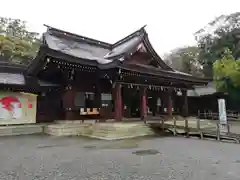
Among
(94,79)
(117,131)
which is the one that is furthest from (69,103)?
(117,131)

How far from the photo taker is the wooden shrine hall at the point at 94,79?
48.9ft

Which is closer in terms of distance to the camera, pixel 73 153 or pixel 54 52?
pixel 73 153

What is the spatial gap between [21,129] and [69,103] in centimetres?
345

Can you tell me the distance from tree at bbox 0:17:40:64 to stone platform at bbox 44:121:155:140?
67.0 ft

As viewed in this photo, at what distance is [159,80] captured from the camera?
17781 mm

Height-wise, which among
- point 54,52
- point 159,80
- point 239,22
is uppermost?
point 239,22

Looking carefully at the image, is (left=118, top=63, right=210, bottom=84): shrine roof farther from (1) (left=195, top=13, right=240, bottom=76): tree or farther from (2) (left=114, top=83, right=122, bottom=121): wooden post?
(1) (left=195, top=13, right=240, bottom=76): tree

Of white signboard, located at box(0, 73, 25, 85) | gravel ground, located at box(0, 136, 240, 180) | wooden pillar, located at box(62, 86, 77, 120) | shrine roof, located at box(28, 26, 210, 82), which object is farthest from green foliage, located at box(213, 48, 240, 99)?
white signboard, located at box(0, 73, 25, 85)

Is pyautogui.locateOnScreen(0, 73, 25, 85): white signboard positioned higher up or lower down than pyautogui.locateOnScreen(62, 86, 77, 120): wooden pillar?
higher up

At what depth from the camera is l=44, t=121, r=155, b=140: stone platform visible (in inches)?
509

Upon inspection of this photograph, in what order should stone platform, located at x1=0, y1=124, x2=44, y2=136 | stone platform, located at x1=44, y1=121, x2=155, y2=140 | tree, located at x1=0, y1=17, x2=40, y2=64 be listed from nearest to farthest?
stone platform, located at x1=44, y1=121, x2=155, y2=140 → stone platform, located at x1=0, y1=124, x2=44, y2=136 → tree, located at x1=0, y1=17, x2=40, y2=64

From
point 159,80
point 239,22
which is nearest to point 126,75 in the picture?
point 159,80

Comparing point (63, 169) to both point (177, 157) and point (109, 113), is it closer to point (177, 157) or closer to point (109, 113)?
point (177, 157)

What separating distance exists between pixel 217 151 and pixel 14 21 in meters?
40.6
